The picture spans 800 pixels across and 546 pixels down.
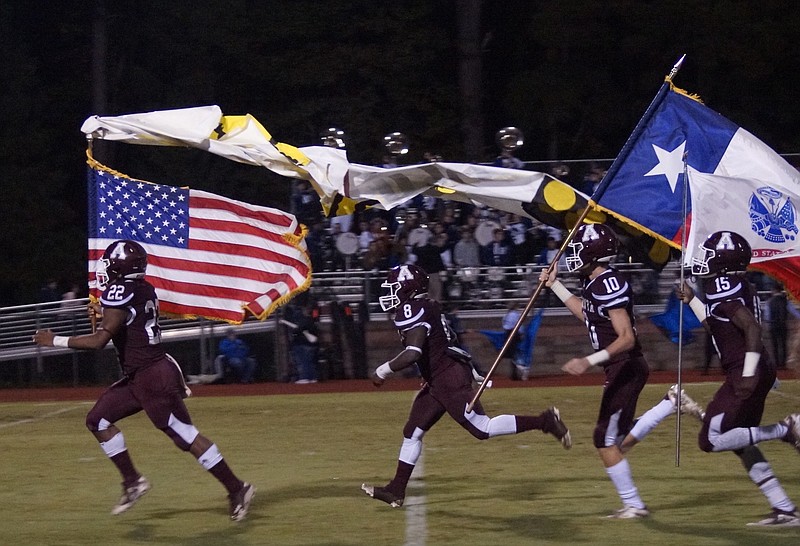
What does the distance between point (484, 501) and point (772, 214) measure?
9.75 feet

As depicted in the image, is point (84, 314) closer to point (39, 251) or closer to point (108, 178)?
point (39, 251)

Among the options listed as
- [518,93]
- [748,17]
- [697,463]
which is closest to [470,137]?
[518,93]

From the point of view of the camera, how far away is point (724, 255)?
792 centimetres

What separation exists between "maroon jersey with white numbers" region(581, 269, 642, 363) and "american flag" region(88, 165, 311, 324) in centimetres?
308

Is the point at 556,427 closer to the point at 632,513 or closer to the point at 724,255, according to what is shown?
the point at 632,513

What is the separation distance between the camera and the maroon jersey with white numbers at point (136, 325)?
8.41 meters

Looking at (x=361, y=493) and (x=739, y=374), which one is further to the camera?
(x=361, y=493)

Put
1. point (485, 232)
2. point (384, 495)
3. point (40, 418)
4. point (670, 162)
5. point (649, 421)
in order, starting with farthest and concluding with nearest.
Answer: point (485, 232), point (40, 418), point (670, 162), point (649, 421), point (384, 495)

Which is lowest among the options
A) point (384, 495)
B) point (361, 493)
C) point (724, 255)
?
point (361, 493)

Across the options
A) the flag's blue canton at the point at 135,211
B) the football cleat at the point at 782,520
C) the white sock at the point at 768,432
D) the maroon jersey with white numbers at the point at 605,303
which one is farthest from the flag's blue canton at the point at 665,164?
the flag's blue canton at the point at 135,211

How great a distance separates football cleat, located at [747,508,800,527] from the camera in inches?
308

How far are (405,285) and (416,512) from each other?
1.62m

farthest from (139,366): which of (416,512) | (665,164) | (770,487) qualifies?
(770,487)

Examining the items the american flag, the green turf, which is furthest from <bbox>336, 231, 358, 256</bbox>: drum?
the american flag
